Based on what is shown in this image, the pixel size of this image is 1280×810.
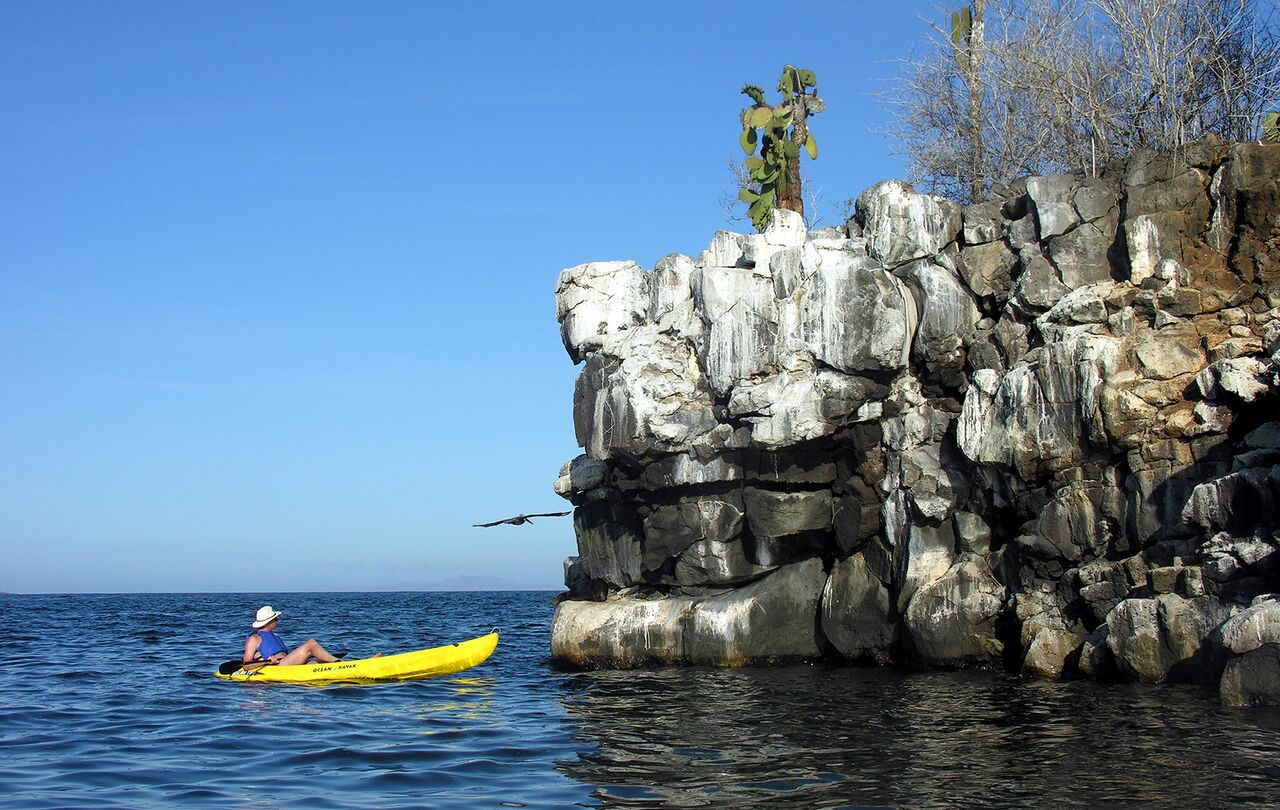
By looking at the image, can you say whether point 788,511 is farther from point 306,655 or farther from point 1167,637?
point 306,655

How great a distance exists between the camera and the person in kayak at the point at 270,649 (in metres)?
23.6

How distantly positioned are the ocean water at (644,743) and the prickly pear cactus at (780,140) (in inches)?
442

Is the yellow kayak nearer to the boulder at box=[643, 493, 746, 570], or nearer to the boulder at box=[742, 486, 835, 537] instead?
the boulder at box=[643, 493, 746, 570]

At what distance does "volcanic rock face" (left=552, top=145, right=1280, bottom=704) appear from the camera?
18.2 m

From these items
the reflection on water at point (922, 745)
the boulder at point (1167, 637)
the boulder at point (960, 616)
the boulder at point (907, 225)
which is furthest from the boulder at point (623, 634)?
the boulder at point (1167, 637)

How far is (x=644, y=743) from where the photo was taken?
15453mm

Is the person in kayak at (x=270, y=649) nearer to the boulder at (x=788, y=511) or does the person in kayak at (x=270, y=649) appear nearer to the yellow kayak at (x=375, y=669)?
the yellow kayak at (x=375, y=669)

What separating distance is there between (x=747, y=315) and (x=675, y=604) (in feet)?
19.4

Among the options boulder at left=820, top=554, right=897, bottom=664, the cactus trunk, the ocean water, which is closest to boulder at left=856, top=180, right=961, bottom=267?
the cactus trunk

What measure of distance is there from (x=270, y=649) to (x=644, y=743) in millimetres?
11170

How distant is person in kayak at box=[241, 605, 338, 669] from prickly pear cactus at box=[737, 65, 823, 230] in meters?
13.6

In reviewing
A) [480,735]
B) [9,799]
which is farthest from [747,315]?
[9,799]

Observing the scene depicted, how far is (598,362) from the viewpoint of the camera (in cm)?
2566

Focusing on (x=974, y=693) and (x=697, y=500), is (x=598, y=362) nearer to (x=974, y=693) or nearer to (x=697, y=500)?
(x=697, y=500)
